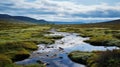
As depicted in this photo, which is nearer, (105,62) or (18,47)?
(105,62)

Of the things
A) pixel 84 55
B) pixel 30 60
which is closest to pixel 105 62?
pixel 84 55

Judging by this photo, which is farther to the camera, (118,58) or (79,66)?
(79,66)

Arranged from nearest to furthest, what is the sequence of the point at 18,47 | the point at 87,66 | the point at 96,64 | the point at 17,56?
1. the point at 96,64
2. the point at 87,66
3. the point at 17,56
4. the point at 18,47

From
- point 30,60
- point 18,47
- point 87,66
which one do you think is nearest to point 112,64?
point 87,66

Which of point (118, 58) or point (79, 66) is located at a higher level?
point (118, 58)

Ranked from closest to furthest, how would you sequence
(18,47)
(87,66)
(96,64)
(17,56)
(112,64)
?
(112,64) < (96,64) < (87,66) < (17,56) < (18,47)

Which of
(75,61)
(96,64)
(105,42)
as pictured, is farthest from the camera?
(105,42)

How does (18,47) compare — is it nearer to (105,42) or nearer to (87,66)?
(87,66)

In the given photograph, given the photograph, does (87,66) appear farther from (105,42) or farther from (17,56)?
(105,42)

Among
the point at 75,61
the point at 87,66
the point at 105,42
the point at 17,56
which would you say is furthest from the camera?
the point at 105,42

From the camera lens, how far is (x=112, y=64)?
105 ft

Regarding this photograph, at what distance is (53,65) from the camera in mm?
40281

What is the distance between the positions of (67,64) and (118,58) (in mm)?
10401

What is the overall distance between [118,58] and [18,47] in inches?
1074
